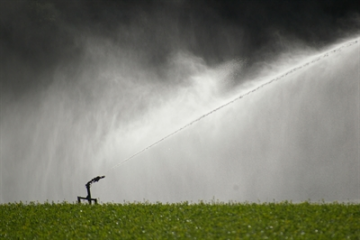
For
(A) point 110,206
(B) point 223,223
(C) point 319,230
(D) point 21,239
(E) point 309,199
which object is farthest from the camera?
(A) point 110,206

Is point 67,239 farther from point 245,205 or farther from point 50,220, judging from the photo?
point 245,205

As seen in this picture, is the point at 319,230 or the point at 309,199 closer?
the point at 319,230

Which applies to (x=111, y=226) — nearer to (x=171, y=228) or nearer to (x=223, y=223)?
(x=171, y=228)

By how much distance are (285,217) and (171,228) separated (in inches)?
131

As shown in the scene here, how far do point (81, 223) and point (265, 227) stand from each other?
6094 mm

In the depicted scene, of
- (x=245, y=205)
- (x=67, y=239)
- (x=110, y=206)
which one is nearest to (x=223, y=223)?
(x=245, y=205)

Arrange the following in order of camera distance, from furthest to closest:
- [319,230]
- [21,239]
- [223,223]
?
[21,239] → [223,223] → [319,230]

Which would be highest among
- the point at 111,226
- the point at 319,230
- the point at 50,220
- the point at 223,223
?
the point at 50,220

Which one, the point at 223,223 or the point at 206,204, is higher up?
the point at 206,204

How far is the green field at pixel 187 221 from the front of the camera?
468 inches

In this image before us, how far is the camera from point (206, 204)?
52.2 ft

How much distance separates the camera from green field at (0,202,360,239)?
39.0ft

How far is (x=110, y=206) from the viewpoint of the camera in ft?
55.6

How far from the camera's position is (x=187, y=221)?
13586mm
